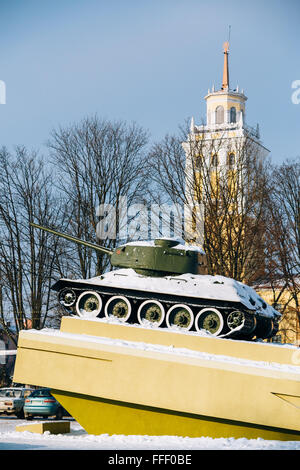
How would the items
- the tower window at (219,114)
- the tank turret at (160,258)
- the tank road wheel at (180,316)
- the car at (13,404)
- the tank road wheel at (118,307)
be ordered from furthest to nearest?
the tower window at (219,114), the car at (13,404), the tank turret at (160,258), the tank road wheel at (118,307), the tank road wheel at (180,316)

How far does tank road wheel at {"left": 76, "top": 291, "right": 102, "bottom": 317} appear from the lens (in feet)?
55.3

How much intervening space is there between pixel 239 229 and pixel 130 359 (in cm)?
1387

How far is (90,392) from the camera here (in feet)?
49.9

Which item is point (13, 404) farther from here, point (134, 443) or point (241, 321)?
point (134, 443)

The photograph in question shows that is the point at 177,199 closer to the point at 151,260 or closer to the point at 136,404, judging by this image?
the point at 151,260

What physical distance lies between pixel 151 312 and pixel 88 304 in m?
1.55

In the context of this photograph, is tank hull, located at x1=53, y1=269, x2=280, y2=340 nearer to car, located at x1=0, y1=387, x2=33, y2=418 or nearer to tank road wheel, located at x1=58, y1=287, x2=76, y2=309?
tank road wheel, located at x1=58, y1=287, x2=76, y2=309

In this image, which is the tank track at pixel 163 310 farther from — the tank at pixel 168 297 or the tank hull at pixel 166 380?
the tank hull at pixel 166 380

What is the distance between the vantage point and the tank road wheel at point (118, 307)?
1672 centimetres

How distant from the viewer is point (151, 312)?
54.6ft

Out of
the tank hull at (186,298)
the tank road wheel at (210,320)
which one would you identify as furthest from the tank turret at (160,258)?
the tank road wheel at (210,320)

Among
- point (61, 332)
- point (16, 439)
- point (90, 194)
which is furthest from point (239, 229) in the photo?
point (16, 439)

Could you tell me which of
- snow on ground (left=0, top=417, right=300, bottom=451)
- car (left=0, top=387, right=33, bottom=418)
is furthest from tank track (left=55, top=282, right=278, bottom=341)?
car (left=0, top=387, right=33, bottom=418)

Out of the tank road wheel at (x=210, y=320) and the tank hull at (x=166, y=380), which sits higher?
the tank road wheel at (x=210, y=320)
